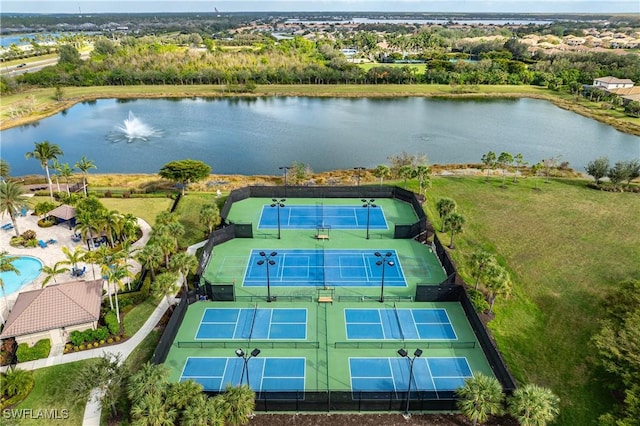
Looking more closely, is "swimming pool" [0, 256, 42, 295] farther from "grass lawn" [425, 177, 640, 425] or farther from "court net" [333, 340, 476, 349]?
"grass lawn" [425, 177, 640, 425]

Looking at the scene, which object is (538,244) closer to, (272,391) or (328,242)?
(328,242)

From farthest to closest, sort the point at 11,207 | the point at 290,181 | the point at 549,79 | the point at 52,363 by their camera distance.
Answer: the point at 549,79
the point at 290,181
the point at 11,207
the point at 52,363

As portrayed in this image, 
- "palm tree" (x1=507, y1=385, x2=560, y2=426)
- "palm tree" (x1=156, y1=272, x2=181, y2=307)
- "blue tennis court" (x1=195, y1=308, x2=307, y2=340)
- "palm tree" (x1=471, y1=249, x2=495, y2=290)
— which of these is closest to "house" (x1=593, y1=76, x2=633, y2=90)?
"palm tree" (x1=471, y1=249, x2=495, y2=290)

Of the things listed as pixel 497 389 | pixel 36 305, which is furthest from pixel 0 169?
pixel 497 389

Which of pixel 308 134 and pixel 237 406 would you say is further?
pixel 308 134

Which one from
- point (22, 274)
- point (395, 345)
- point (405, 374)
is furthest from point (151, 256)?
point (405, 374)

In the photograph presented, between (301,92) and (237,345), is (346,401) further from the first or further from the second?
(301,92)
